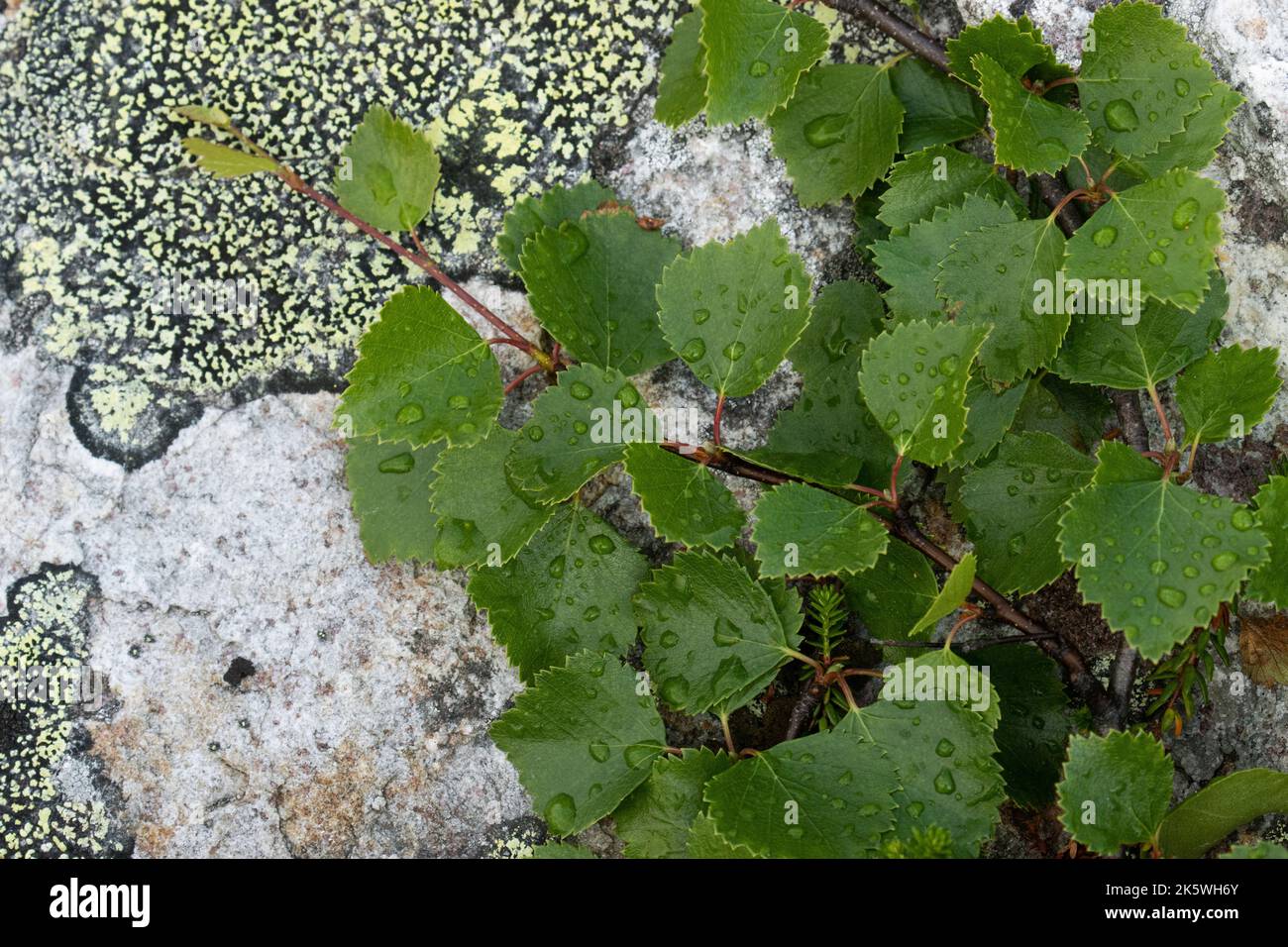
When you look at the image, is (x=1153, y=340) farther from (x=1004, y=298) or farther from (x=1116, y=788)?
(x=1116, y=788)

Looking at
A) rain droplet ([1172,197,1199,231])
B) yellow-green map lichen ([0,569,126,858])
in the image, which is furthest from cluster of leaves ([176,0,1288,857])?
yellow-green map lichen ([0,569,126,858])

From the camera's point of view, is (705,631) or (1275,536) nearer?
(1275,536)

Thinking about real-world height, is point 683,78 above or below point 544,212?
above

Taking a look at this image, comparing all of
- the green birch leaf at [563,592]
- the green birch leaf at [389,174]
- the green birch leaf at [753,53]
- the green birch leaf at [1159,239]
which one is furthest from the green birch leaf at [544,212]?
the green birch leaf at [1159,239]

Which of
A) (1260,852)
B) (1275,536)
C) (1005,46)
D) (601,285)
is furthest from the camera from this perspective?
(601,285)

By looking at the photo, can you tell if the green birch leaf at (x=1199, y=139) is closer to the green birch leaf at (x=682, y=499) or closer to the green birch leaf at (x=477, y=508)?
the green birch leaf at (x=682, y=499)

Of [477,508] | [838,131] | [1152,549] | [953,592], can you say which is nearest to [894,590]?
[953,592]
